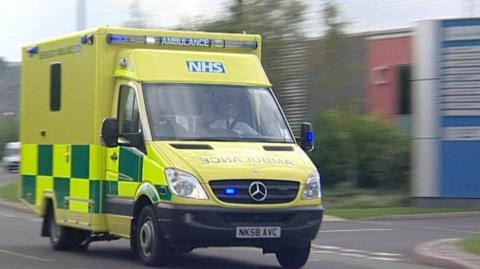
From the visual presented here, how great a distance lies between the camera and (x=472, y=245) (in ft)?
51.2

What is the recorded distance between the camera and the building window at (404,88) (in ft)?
118

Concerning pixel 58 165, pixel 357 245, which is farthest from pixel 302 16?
pixel 58 165

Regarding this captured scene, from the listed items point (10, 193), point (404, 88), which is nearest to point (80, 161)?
point (10, 193)

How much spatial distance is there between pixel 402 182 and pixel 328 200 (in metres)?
2.20

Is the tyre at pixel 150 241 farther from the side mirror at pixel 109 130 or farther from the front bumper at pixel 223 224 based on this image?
the side mirror at pixel 109 130

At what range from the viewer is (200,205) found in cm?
1230

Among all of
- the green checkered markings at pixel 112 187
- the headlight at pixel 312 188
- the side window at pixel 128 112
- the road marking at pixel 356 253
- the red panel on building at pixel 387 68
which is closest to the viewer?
the headlight at pixel 312 188

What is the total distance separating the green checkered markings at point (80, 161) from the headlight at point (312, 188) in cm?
309

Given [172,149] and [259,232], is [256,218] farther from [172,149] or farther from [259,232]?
[172,149]

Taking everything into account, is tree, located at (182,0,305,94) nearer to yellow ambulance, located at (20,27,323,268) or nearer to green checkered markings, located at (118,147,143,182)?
yellow ambulance, located at (20,27,323,268)

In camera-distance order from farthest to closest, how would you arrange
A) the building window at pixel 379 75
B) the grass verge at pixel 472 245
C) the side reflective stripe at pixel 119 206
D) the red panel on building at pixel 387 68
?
1. the building window at pixel 379 75
2. the red panel on building at pixel 387 68
3. the grass verge at pixel 472 245
4. the side reflective stripe at pixel 119 206

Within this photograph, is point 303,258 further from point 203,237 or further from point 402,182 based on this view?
point 402,182

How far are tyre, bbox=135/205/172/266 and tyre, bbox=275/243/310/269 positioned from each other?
58.5 inches

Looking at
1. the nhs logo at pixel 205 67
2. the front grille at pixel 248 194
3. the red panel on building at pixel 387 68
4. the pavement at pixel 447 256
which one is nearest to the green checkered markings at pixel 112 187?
the nhs logo at pixel 205 67
